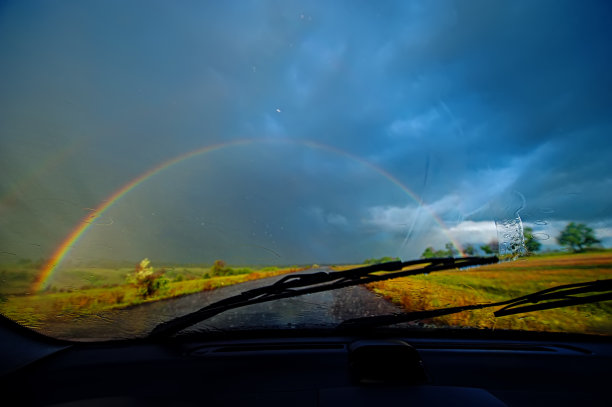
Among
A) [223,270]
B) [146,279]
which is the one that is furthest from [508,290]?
[146,279]

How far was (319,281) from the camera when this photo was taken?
2.76 meters

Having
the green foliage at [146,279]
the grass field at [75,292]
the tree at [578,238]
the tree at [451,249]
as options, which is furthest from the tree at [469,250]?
the green foliage at [146,279]

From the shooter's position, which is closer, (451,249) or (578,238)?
(578,238)

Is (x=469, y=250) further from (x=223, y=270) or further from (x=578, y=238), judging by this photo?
(x=223, y=270)

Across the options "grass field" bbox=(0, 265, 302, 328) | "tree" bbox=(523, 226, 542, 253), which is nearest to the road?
"grass field" bbox=(0, 265, 302, 328)

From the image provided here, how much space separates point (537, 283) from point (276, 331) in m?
2.92

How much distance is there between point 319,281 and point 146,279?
87.5 inches

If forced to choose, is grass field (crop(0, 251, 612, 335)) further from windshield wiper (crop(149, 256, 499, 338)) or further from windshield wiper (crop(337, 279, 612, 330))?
windshield wiper (crop(149, 256, 499, 338))

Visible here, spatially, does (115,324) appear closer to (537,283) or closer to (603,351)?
(537,283)

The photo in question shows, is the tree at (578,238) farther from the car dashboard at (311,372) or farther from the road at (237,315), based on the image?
the road at (237,315)

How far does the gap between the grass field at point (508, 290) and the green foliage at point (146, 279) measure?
262 centimetres

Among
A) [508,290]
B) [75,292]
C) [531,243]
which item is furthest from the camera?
[75,292]

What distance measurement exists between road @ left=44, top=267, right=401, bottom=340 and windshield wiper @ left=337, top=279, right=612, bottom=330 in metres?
0.18

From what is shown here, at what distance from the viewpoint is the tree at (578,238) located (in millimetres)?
2844
